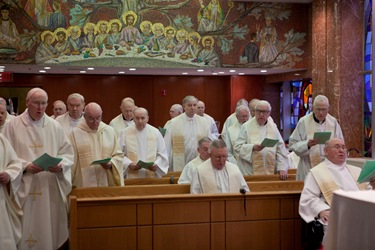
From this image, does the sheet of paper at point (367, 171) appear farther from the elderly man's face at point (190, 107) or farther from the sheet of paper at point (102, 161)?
the elderly man's face at point (190, 107)

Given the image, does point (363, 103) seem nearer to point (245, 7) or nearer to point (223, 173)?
point (245, 7)

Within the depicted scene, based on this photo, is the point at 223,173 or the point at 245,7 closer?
the point at 223,173

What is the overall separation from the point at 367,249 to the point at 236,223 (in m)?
4.74

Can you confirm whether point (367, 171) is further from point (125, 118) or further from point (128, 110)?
point (125, 118)

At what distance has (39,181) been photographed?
7477 millimetres

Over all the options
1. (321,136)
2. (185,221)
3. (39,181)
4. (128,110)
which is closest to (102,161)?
(39,181)

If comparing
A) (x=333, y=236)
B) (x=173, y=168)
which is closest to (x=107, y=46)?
(x=173, y=168)

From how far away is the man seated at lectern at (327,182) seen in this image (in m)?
7.06

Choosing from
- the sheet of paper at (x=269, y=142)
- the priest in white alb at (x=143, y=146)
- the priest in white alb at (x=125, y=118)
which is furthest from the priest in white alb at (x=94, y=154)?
the priest in white alb at (x=125, y=118)

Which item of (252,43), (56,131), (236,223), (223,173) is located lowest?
(236,223)

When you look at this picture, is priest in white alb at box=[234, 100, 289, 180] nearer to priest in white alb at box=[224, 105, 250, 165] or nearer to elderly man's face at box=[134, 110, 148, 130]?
priest in white alb at box=[224, 105, 250, 165]

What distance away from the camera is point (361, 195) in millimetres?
2916

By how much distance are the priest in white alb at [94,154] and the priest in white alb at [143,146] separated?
3.52 ft

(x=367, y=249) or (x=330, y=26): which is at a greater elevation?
(x=330, y=26)
